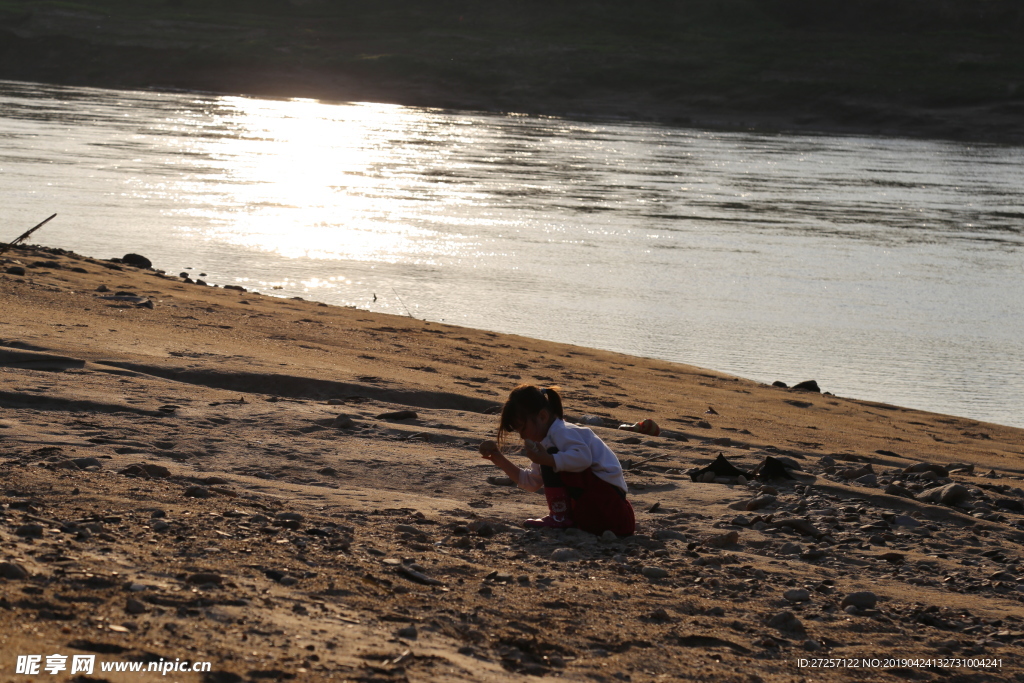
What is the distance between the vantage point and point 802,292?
16266mm

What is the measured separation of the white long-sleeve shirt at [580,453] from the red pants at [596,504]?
41 mm

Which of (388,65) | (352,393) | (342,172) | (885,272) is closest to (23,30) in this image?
(388,65)

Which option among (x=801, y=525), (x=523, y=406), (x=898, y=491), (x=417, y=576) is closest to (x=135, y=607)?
(x=417, y=576)

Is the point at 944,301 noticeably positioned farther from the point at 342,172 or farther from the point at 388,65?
the point at 388,65

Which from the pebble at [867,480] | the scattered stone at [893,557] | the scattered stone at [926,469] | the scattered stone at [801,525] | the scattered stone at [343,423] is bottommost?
the scattered stone at [893,557]

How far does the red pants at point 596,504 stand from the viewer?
16.0 feet

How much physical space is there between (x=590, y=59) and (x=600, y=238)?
177ft

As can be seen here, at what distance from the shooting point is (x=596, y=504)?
16.0ft

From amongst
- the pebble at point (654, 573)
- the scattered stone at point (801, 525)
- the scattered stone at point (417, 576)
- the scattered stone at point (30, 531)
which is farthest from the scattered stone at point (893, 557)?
the scattered stone at point (30, 531)

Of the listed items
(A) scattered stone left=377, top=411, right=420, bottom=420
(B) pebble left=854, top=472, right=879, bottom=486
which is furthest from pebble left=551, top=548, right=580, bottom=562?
(A) scattered stone left=377, top=411, right=420, bottom=420

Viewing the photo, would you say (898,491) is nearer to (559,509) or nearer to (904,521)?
(904,521)

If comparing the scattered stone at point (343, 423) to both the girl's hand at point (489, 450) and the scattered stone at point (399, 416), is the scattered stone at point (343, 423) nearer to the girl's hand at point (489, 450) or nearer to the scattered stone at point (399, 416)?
the scattered stone at point (399, 416)

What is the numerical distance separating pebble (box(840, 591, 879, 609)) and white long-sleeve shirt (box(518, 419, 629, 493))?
3.45 feet

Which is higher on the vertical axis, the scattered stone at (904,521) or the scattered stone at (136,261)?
the scattered stone at (136,261)
